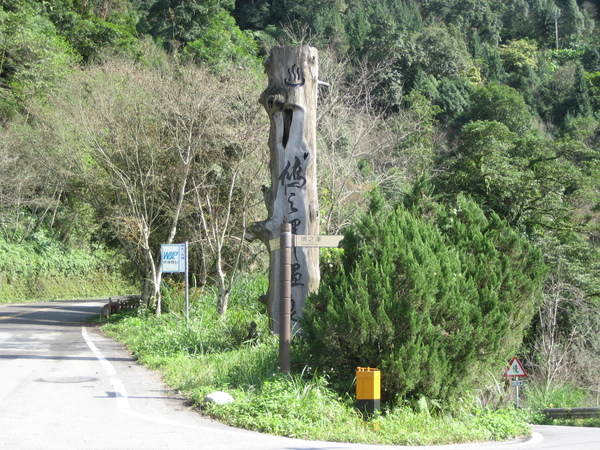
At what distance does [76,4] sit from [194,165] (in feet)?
111

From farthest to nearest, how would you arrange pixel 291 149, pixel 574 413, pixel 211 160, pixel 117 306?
1. pixel 117 306
2. pixel 211 160
3. pixel 574 413
4. pixel 291 149

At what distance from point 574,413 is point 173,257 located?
11.3 m

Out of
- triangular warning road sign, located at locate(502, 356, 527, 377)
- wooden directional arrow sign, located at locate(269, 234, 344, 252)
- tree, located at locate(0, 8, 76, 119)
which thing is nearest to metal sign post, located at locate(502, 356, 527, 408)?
triangular warning road sign, located at locate(502, 356, 527, 377)

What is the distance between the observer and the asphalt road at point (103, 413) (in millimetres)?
7012

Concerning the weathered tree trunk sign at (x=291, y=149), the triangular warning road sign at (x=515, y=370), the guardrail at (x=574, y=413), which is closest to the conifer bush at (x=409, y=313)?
the weathered tree trunk sign at (x=291, y=149)

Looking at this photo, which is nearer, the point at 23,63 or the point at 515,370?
the point at 515,370

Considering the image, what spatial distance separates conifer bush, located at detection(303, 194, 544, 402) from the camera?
8695mm

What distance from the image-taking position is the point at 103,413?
8422mm

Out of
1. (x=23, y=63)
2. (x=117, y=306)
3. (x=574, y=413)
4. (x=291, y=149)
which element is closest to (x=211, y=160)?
(x=117, y=306)

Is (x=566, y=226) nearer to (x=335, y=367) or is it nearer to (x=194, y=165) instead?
(x=194, y=165)

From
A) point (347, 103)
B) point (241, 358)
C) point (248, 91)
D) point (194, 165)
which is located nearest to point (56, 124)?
point (194, 165)

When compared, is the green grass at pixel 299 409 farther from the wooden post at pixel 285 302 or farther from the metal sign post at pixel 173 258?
the metal sign post at pixel 173 258

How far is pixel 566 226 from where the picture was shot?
26.7 m

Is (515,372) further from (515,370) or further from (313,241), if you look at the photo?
(313,241)
